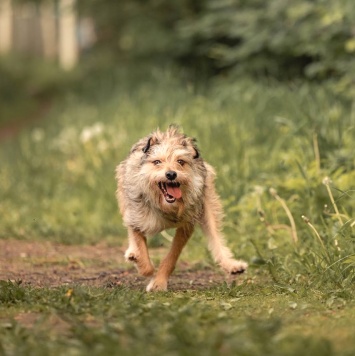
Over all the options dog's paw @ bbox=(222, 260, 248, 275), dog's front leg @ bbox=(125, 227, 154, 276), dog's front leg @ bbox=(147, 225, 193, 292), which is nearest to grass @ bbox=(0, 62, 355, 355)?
dog's paw @ bbox=(222, 260, 248, 275)

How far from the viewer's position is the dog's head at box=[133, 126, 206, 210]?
691cm

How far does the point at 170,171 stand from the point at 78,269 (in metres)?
2.10

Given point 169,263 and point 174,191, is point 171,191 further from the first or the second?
point 169,263

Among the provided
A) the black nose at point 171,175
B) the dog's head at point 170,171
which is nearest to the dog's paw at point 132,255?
the dog's head at point 170,171

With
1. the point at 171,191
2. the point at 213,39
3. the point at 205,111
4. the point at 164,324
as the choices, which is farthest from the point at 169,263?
the point at 213,39

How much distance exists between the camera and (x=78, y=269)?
8.58m

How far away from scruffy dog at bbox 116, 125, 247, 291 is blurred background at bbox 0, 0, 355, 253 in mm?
1088

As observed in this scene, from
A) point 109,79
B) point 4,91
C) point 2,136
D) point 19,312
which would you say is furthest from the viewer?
point 4,91

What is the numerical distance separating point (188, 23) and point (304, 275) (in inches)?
505

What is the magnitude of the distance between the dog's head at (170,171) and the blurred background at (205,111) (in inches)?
60.2

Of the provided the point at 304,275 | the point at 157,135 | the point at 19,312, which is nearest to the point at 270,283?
the point at 304,275

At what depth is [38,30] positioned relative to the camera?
156ft

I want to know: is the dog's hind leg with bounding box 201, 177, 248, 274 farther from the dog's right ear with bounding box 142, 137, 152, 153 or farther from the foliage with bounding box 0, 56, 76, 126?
the foliage with bounding box 0, 56, 76, 126

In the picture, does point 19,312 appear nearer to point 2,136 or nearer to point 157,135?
point 157,135
